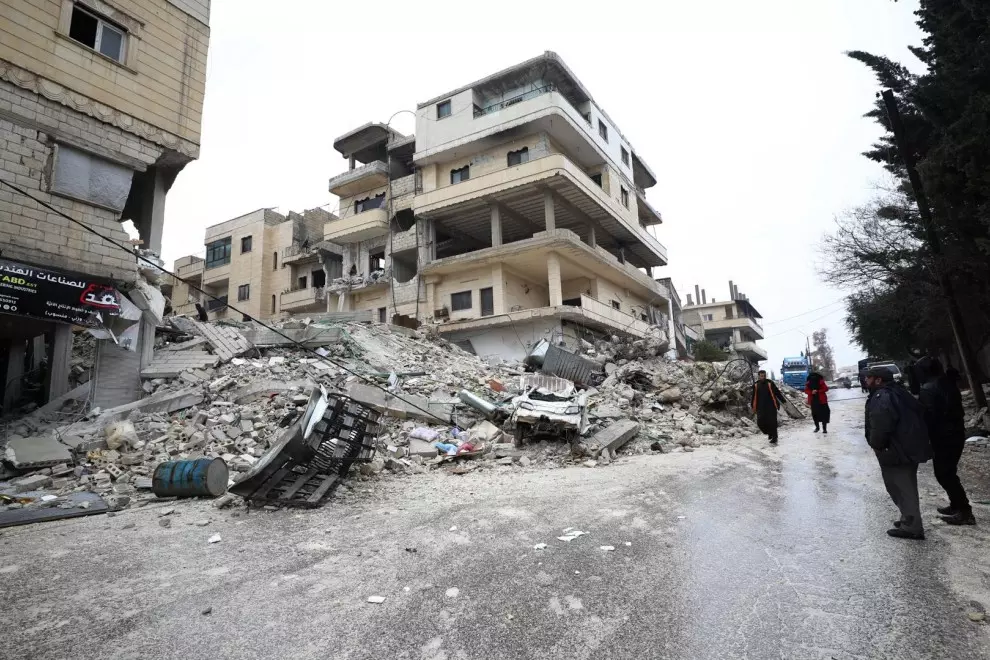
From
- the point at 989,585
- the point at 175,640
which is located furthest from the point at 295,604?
the point at 989,585

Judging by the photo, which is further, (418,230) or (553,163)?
(418,230)

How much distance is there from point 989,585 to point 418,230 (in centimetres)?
2451

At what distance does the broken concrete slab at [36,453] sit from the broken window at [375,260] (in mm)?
21287

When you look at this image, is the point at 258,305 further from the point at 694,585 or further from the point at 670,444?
the point at 694,585

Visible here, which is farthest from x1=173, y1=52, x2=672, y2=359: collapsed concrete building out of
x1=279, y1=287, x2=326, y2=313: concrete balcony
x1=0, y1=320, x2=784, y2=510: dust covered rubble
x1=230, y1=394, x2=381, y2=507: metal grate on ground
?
x1=230, y1=394, x2=381, y2=507: metal grate on ground

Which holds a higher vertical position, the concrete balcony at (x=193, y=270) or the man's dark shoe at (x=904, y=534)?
the concrete balcony at (x=193, y=270)

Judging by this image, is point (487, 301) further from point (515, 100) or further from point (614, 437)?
point (614, 437)

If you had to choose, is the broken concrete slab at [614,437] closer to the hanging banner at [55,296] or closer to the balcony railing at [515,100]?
the hanging banner at [55,296]

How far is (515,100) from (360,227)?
424 inches

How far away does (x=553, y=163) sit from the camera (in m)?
21.4

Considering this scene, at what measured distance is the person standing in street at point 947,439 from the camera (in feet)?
14.0

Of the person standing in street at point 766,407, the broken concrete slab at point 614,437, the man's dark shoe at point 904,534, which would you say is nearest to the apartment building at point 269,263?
the broken concrete slab at point 614,437

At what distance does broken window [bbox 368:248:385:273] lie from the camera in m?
28.5

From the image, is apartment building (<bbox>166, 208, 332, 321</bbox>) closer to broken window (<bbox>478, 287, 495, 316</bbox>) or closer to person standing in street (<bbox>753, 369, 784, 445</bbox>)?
broken window (<bbox>478, 287, 495, 316</bbox>)
